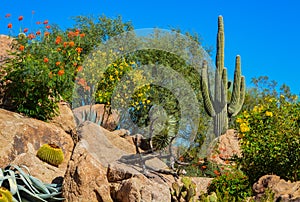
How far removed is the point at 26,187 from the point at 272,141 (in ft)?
11.5

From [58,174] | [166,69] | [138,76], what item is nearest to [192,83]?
[166,69]

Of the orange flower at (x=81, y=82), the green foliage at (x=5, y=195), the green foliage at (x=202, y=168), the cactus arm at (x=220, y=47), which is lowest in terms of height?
the green foliage at (x=5, y=195)

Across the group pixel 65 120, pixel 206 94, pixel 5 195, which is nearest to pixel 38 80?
pixel 65 120

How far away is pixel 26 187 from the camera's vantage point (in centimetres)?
546

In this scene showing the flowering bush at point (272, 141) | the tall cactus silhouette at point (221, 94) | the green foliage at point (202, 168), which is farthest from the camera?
the tall cactus silhouette at point (221, 94)

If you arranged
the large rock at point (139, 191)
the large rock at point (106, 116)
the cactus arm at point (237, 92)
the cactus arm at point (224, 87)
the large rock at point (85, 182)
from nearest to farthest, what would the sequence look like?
the large rock at point (139, 191), the large rock at point (85, 182), the large rock at point (106, 116), the cactus arm at point (224, 87), the cactus arm at point (237, 92)

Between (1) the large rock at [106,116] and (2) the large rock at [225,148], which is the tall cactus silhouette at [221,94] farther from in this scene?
(1) the large rock at [106,116]

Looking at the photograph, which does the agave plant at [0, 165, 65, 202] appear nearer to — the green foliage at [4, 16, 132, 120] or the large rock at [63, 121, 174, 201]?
the large rock at [63, 121, 174, 201]

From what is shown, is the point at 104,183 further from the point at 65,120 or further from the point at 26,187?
the point at 65,120

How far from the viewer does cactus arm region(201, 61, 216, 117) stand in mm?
13594

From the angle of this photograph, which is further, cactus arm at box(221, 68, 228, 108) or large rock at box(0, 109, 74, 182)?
cactus arm at box(221, 68, 228, 108)

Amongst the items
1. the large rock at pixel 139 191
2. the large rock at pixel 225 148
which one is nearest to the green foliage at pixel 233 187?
the large rock at pixel 139 191

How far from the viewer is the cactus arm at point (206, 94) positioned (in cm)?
1359

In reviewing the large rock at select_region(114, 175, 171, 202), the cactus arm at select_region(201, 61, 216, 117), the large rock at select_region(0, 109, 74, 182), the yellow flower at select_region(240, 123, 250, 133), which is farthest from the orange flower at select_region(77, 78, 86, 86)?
the large rock at select_region(114, 175, 171, 202)
